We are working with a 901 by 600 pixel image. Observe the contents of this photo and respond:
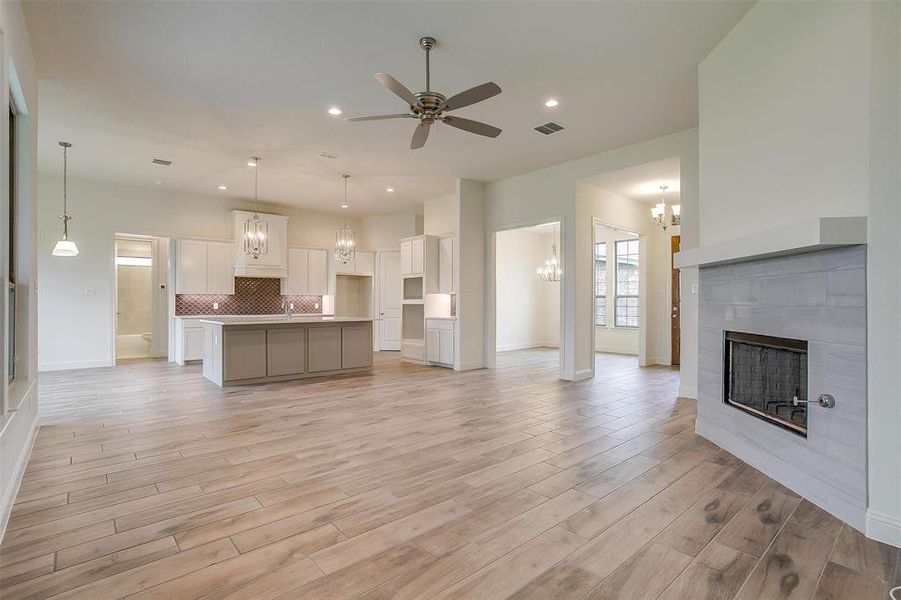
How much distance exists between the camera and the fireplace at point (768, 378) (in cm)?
275

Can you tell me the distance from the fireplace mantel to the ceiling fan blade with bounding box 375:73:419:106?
2433mm

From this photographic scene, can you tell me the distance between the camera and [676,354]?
27.0 feet

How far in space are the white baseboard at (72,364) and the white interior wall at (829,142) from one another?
9.25m

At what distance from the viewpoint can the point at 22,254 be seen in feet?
10.8

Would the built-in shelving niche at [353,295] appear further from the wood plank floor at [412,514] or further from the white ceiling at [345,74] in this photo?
the wood plank floor at [412,514]

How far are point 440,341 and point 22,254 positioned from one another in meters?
5.59

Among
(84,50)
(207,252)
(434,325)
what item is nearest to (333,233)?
(207,252)

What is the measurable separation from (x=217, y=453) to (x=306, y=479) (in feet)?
3.17

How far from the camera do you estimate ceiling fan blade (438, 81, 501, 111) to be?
3088 mm

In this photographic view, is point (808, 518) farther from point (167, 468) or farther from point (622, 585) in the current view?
point (167, 468)

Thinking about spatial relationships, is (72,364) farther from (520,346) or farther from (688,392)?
(688,392)

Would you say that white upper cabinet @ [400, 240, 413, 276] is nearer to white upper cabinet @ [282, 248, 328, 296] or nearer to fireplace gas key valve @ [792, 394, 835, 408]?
white upper cabinet @ [282, 248, 328, 296]

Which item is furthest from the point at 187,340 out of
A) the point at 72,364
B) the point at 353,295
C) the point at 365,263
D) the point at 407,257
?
the point at 407,257

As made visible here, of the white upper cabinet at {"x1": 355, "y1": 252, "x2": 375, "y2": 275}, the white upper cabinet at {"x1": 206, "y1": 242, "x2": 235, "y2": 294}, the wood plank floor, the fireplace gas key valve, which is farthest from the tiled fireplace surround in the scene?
the white upper cabinet at {"x1": 206, "y1": 242, "x2": 235, "y2": 294}
